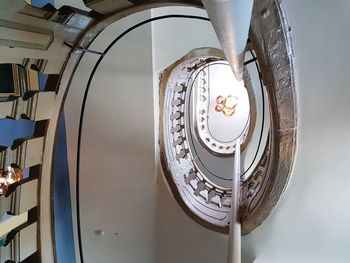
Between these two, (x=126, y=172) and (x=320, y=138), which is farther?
(x=126, y=172)

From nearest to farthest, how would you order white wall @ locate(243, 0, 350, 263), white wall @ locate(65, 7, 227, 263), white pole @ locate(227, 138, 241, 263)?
white wall @ locate(243, 0, 350, 263), white pole @ locate(227, 138, 241, 263), white wall @ locate(65, 7, 227, 263)

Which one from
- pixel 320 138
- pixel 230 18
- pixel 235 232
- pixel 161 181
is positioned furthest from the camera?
pixel 161 181

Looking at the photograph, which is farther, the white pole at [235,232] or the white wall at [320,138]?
the white pole at [235,232]

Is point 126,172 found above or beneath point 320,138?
beneath

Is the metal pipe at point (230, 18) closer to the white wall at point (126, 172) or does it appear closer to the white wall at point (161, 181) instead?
the white wall at point (161, 181)

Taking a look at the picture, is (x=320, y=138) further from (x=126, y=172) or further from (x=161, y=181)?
(x=126, y=172)

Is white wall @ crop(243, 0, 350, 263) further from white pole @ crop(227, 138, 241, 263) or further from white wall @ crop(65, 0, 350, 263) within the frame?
white pole @ crop(227, 138, 241, 263)

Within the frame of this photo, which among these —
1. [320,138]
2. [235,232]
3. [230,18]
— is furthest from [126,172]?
[230,18]

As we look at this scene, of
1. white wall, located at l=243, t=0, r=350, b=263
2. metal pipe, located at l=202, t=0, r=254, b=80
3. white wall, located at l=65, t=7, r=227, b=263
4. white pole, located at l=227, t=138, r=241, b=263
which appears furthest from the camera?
white wall, located at l=65, t=7, r=227, b=263

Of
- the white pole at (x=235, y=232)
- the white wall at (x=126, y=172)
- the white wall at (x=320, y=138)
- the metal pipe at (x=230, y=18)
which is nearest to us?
the metal pipe at (x=230, y=18)

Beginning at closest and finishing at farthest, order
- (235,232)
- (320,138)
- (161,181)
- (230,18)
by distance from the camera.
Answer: (230,18)
(320,138)
(235,232)
(161,181)

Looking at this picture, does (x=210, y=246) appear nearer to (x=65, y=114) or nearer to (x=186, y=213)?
(x=186, y=213)

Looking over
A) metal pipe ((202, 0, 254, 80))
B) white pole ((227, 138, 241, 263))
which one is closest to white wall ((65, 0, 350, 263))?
white pole ((227, 138, 241, 263))

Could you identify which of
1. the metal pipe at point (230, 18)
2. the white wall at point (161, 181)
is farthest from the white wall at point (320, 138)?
the metal pipe at point (230, 18)
